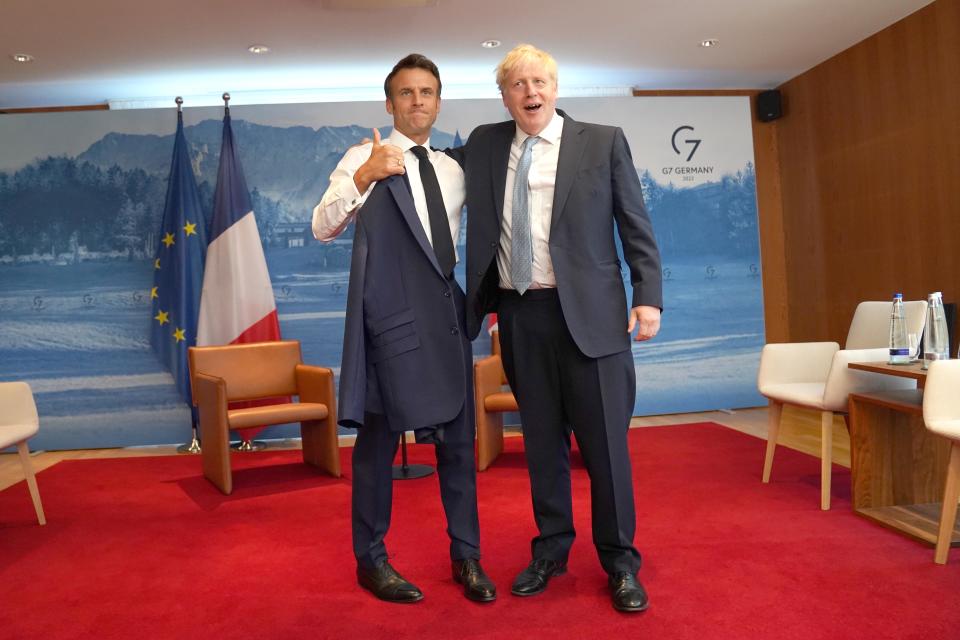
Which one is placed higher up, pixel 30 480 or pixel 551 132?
pixel 551 132

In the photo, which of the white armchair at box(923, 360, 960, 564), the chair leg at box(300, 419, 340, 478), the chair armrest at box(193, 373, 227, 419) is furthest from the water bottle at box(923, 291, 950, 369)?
the chair armrest at box(193, 373, 227, 419)

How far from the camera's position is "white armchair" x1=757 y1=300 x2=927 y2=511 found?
11.2ft

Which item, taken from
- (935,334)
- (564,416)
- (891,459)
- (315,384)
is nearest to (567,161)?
(564,416)

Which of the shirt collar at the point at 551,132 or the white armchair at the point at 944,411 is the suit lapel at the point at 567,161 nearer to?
the shirt collar at the point at 551,132

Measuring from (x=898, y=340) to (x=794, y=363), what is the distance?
2.48 ft

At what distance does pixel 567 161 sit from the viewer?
2.40 meters

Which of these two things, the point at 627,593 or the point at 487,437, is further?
the point at 487,437

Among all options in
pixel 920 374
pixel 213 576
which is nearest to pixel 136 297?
pixel 213 576

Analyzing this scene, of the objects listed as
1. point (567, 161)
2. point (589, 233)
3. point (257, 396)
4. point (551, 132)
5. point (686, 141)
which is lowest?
point (257, 396)

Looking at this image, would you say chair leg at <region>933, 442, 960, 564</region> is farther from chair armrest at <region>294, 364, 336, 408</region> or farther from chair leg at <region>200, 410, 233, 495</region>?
chair leg at <region>200, 410, 233, 495</region>

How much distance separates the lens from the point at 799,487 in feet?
12.4

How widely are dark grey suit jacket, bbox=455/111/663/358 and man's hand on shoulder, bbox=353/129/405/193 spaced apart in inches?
10.5

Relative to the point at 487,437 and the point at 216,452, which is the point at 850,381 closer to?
the point at 487,437

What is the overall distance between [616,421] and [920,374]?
128cm
